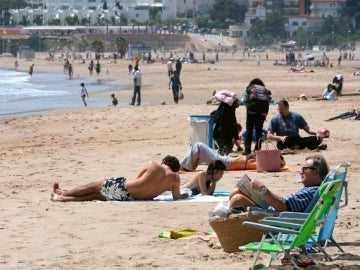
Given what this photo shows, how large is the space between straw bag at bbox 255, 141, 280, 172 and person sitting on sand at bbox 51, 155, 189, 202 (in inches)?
67.2

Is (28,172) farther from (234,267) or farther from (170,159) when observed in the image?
(234,267)

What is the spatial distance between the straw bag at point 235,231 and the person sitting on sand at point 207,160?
3938 mm

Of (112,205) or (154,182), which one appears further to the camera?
(154,182)

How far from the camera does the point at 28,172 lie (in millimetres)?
12375

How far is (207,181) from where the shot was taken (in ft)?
32.4

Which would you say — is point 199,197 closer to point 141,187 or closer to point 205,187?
point 205,187

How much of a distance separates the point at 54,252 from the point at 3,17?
15575 centimetres

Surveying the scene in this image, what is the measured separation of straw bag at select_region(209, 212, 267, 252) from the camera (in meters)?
7.11

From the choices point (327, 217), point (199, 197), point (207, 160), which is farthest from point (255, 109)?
point (327, 217)

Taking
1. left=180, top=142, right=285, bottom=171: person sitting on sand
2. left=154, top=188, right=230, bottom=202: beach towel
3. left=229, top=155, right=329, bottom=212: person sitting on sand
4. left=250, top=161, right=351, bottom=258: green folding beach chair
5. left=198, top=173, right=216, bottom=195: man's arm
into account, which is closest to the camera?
left=250, top=161, right=351, bottom=258: green folding beach chair

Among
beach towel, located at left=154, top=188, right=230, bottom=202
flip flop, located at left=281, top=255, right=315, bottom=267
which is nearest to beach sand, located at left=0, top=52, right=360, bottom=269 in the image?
flip flop, located at left=281, top=255, right=315, bottom=267

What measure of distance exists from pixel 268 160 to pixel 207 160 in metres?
0.62

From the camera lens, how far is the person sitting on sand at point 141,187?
9609 millimetres

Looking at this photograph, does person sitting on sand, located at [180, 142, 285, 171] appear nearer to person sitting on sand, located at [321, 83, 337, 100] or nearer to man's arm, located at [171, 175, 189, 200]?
man's arm, located at [171, 175, 189, 200]
